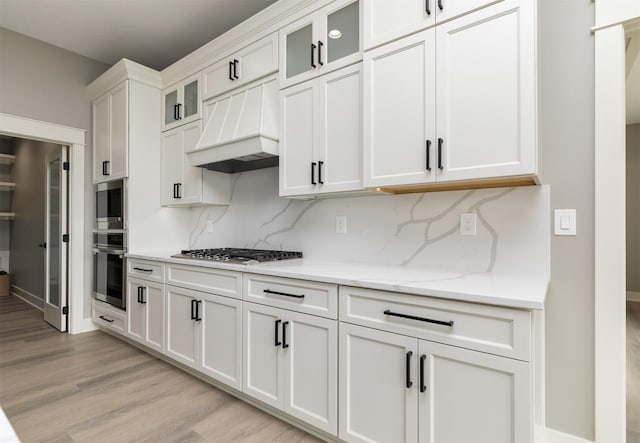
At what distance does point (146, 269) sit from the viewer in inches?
117

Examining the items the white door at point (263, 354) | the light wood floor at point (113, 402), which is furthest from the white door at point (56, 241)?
the white door at point (263, 354)

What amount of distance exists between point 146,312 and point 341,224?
6.08ft

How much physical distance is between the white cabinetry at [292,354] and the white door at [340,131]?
2.17 feet

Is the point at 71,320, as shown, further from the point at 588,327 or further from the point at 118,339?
the point at 588,327

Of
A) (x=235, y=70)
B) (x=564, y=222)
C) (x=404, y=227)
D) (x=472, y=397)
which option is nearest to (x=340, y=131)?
(x=404, y=227)

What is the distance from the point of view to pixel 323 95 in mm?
2145

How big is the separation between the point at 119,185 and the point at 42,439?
2171 mm

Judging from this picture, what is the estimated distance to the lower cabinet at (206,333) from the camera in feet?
7.23

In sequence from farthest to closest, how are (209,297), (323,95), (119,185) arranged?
(119,185)
(209,297)
(323,95)

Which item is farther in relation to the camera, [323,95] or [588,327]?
[323,95]

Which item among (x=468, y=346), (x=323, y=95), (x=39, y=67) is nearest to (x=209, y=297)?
(x=323, y=95)

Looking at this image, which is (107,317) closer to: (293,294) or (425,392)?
(293,294)

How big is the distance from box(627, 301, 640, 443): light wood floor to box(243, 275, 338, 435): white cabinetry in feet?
5.22

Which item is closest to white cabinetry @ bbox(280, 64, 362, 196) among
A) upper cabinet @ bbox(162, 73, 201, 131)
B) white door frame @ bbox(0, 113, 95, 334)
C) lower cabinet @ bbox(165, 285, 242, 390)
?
lower cabinet @ bbox(165, 285, 242, 390)
